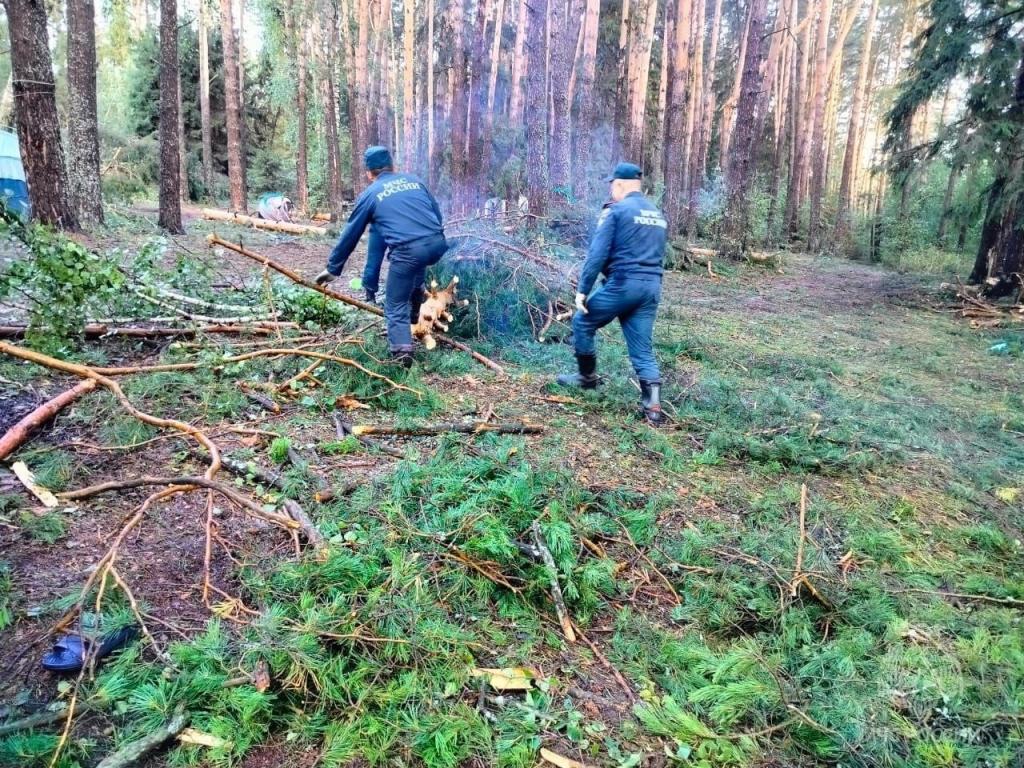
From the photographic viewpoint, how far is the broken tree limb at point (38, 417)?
3348 millimetres

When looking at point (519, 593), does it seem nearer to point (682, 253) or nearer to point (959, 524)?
point (959, 524)

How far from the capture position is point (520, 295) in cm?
661

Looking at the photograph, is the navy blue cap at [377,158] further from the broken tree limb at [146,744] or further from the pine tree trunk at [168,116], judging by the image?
the pine tree trunk at [168,116]

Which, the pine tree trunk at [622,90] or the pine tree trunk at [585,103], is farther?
the pine tree trunk at [622,90]

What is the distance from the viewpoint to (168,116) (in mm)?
10828

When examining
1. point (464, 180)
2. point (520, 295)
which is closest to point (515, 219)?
point (520, 295)

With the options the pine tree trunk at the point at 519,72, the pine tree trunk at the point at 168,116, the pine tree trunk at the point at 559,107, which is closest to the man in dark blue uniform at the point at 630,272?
the pine tree trunk at the point at 559,107

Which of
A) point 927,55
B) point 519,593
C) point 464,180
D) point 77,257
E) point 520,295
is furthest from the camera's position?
point 464,180

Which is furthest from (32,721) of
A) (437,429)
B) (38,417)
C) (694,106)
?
(694,106)

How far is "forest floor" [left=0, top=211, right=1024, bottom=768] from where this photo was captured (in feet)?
6.84

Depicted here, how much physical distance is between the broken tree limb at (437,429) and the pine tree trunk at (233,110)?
612 inches

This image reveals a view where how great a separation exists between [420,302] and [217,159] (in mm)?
22591

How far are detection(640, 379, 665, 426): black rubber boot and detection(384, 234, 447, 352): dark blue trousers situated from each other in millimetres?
2076

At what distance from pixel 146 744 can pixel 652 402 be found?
3.99 metres
